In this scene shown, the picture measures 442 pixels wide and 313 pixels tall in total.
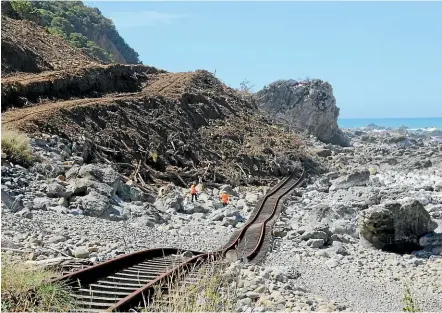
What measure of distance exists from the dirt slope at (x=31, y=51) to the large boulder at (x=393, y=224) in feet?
53.8

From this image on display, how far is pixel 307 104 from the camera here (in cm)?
5569

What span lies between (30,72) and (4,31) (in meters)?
3.18

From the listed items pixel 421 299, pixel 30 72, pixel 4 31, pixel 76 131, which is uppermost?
pixel 4 31

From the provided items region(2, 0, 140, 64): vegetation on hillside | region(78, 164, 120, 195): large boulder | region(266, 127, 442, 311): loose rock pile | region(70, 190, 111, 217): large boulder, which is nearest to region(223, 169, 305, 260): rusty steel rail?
region(266, 127, 442, 311): loose rock pile

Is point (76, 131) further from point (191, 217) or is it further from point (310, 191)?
point (310, 191)

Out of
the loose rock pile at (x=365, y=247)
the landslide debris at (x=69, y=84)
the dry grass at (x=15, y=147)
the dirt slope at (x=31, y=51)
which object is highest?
the dirt slope at (x=31, y=51)

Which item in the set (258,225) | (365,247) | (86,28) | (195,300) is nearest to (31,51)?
(258,225)

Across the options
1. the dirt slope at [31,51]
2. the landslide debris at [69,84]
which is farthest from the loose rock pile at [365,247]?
the dirt slope at [31,51]

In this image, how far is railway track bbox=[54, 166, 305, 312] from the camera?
6.54m

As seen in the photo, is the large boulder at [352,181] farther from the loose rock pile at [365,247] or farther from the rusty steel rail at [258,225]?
the rusty steel rail at [258,225]

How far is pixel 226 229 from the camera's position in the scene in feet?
51.7

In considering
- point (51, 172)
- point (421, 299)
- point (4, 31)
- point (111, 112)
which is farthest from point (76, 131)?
point (421, 299)

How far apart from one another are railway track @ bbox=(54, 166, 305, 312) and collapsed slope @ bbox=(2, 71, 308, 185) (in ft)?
25.8

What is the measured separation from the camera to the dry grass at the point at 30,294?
5578mm
